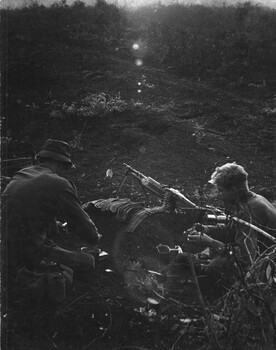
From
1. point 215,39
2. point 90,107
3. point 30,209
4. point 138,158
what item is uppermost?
point 215,39

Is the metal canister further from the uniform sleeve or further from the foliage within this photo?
the foliage

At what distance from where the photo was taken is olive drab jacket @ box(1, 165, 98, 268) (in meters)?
4.08

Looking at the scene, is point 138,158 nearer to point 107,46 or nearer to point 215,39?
point 107,46

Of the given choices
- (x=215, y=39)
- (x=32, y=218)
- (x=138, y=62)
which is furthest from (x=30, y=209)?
(x=215, y=39)

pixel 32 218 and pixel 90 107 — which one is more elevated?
pixel 32 218

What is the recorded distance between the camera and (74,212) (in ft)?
14.1

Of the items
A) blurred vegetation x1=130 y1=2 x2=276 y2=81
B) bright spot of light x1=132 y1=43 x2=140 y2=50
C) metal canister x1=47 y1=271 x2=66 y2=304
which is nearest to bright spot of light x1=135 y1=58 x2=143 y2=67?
blurred vegetation x1=130 y1=2 x2=276 y2=81

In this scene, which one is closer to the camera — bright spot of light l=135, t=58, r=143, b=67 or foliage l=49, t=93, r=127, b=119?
foliage l=49, t=93, r=127, b=119

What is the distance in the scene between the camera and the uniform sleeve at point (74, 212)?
13.8 feet

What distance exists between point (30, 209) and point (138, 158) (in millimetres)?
5740

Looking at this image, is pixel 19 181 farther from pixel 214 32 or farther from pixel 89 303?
pixel 214 32

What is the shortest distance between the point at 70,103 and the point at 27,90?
80.0 inches

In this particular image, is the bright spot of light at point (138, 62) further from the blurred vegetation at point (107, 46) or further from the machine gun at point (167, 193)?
the machine gun at point (167, 193)

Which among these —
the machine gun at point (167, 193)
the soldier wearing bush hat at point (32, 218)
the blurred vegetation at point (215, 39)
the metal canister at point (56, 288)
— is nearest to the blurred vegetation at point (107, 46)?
the blurred vegetation at point (215, 39)
